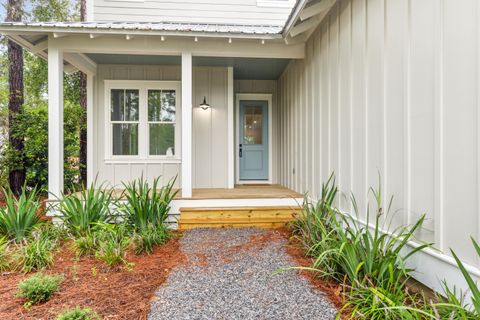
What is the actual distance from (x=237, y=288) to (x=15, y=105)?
799cm

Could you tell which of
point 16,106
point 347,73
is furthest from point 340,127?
point 16,106

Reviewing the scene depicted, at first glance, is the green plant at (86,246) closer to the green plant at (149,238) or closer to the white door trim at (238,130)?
the green plant at (149,238)

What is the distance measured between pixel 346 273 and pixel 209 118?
4.74 m

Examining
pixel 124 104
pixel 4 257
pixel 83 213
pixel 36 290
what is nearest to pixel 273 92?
pixel 124 104

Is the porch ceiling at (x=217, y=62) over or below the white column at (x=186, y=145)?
over

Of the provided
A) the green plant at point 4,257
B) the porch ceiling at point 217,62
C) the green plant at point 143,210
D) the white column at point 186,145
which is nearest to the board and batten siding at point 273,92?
the porch ceiling at point 217,62

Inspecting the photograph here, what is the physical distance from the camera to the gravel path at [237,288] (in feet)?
7.30

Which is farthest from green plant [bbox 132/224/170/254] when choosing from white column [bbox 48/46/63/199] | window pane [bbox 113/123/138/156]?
window pane [bbox 113/123/138/156]

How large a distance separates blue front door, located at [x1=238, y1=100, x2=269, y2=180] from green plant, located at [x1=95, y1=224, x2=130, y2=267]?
414 centimetres

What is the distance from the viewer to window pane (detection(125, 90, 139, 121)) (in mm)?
6312

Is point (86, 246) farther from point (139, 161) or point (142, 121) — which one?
point (142, 121)

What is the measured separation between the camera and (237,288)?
263 centimetres

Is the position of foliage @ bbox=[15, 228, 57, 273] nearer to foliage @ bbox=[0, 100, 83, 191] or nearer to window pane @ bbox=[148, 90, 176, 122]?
window pane @ bbox=[148, 90, 176, 122]

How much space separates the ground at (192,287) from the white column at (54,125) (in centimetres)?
129
